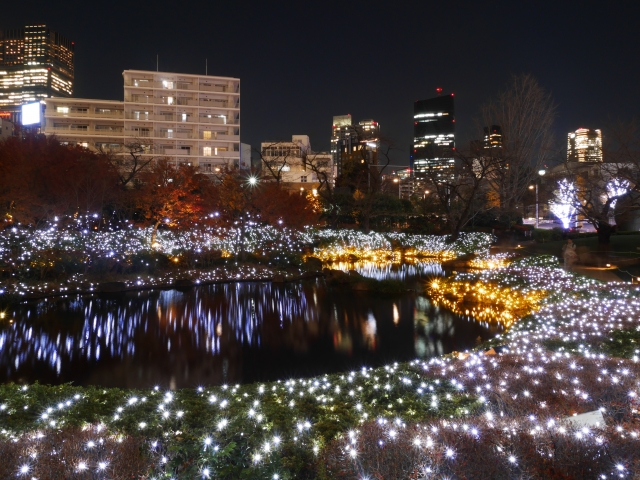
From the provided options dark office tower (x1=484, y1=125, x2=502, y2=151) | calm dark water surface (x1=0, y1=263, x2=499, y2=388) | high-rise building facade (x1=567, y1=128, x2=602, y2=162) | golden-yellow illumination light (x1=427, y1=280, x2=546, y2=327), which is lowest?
calm dark water surface (x1=0, y1=263, x2=499, y2=388)

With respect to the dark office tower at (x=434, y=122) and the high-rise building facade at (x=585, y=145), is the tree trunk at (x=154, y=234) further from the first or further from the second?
the dark office tower at (x=434, y=122)

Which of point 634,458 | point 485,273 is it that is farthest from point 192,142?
point 634,458

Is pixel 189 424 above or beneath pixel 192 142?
beneath

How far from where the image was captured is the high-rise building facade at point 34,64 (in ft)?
329

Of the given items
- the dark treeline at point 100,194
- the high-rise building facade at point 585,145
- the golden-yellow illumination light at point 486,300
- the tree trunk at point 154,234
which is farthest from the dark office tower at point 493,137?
the tree trunk at point 154,234

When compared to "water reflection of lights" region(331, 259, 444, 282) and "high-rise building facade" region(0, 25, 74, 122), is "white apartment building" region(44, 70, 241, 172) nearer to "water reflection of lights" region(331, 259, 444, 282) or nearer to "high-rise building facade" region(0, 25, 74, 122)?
"water reflection of lights" region(331, 259, 444, 282)

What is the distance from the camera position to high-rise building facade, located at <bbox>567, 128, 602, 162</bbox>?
17.2 meters

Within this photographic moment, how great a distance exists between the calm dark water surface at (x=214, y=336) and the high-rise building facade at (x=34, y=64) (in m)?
106

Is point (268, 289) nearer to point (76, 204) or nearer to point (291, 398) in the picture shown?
point (76, 204)

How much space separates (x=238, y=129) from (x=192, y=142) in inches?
204

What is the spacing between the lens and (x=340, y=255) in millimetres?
24438

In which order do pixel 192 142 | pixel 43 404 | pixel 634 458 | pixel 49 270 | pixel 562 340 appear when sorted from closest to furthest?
1. pixel 634 458
2. pixel 43 404
3. pixel 562 340
4. pixel 49 270
5. pixel 192 142

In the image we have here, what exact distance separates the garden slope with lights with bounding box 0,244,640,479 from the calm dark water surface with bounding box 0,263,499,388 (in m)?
1.32

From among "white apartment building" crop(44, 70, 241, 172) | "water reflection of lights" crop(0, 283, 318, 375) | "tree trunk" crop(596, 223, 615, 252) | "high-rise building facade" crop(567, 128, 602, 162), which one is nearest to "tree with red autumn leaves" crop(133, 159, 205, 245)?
"water reflection of lights" crop(0, 283, 318, 375)
